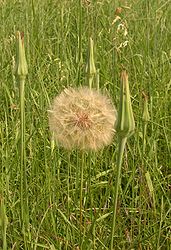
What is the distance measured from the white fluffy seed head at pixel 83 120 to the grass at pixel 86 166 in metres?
0.09

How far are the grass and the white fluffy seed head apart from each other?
0.09m

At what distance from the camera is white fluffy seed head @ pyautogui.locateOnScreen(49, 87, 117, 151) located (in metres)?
0.92

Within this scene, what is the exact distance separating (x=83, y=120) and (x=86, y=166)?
22.3 inches

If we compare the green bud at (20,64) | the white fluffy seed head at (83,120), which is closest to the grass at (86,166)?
the white fluffy seed head at (83,120)

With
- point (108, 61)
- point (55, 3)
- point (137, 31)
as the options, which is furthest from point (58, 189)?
point (55, 3)

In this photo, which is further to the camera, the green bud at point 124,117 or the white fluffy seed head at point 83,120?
the white fluffy seed head at point 83,120

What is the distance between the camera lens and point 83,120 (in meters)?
0.92

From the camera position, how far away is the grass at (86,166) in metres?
1.21

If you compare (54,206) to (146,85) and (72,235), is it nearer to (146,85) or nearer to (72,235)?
(72,235)

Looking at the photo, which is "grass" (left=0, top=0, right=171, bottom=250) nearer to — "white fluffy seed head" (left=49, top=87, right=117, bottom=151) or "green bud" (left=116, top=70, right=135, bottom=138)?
"white fluffy seed head" (left=49, top=87, right=117, bottom=151)

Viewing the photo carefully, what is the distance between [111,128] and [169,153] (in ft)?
2.06

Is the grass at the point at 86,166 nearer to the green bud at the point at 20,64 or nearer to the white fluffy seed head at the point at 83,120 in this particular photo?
the white fluffy seed head at the point at 83,120

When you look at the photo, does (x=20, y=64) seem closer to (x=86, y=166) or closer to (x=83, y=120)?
(x=83, y=120)

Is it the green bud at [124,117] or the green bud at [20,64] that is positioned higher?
the green bud at [20,64]
